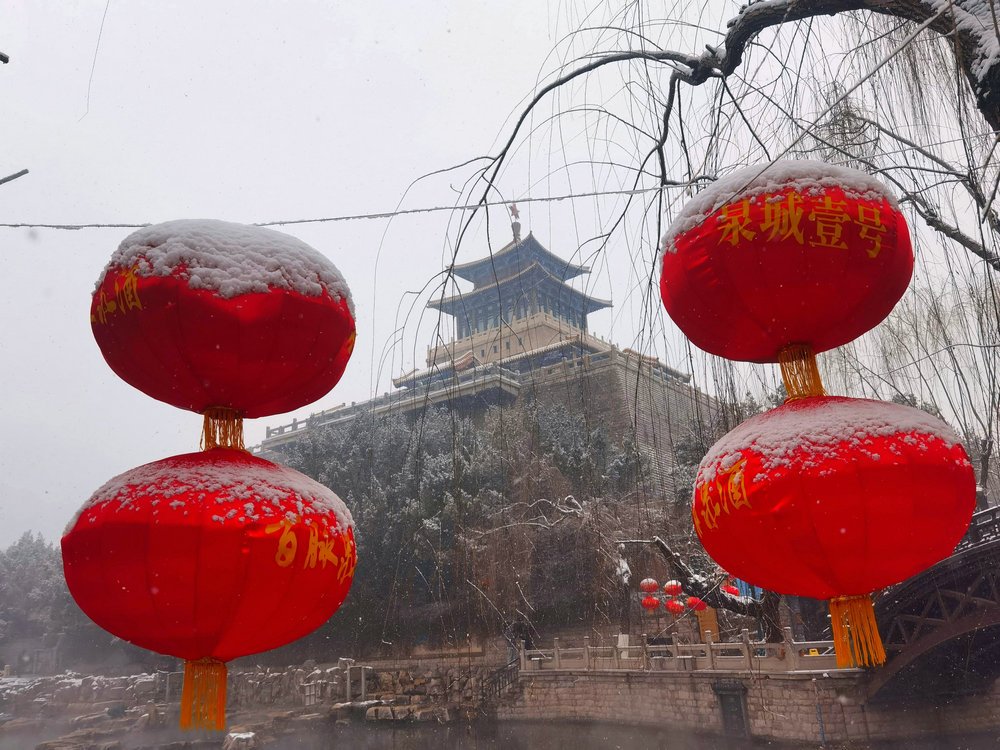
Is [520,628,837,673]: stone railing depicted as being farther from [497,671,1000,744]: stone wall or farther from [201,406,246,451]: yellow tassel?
[201,406,246,451]: yellow tassel

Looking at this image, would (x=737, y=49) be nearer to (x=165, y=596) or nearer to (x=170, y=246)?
(x=170, y=246)

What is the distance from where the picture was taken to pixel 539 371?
35.5 ft

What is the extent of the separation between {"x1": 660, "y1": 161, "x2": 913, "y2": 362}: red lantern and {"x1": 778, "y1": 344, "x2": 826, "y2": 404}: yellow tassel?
0.14ft

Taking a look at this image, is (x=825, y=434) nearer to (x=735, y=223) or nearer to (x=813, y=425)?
(x=813, y=425)

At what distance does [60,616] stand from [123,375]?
61.2ft

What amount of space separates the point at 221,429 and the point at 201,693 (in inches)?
20.2

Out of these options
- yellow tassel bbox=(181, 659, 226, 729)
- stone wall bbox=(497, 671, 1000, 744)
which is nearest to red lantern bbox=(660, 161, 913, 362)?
yellow tassel bbox=(181, 659, 226, 729)

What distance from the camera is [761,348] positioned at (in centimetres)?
139

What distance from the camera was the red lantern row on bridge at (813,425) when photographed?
113 centimetres

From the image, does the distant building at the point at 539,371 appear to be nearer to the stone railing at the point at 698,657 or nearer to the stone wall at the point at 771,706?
the stone railing at the point at 698,657

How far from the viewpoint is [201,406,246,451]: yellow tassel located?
1.46 metres

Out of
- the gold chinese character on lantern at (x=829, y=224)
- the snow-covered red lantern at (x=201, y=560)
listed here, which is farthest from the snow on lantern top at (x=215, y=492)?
the gold chinese character on lantern at (x=829, y=224)

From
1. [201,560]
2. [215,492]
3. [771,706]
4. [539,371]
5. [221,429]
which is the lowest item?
[771,706]

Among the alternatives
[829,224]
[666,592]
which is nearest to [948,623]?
[666,592]
